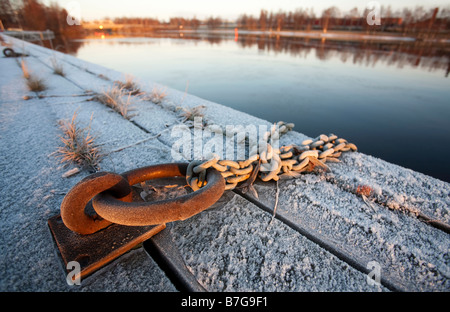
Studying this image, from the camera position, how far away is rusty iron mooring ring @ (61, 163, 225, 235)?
0.76 m

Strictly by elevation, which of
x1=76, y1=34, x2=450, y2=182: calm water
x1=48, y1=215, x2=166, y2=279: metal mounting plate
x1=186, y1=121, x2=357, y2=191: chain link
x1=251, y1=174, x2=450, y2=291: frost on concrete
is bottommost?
x1=76, y1=34, x2=450, y2=182: calm water

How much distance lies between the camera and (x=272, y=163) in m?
1.30

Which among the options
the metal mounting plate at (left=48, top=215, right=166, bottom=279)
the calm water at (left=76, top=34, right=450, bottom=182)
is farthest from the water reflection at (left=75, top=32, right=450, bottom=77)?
the metal mounting plate at (left=48, top=215, right=166, bottom=279)

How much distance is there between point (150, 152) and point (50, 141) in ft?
2.89

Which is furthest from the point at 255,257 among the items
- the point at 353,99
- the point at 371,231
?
the point at 353,99

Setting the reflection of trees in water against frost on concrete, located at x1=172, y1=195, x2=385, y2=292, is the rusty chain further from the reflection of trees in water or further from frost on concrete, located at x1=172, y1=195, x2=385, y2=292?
the reflection of trees in water

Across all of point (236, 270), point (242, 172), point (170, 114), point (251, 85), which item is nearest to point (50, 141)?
point (170, 114)

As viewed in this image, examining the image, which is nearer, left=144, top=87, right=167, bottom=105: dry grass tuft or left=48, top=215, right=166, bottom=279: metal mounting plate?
left=48, top=215, right=166, bottom=279: metal mounting plate

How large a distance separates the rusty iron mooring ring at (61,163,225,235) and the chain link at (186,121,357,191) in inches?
5.5

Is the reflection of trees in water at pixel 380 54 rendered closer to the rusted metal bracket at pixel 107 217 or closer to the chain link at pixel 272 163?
the chain link at pixel 272 163
